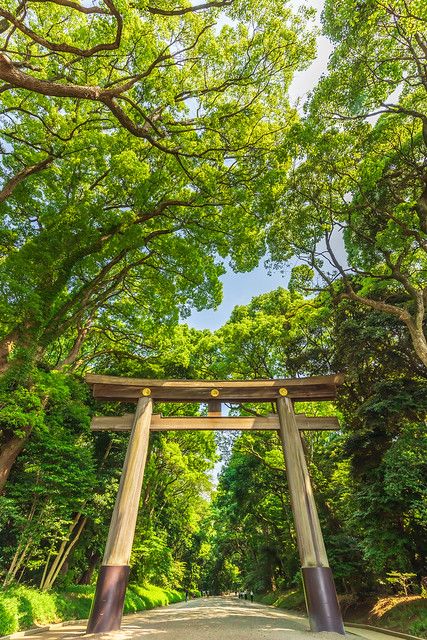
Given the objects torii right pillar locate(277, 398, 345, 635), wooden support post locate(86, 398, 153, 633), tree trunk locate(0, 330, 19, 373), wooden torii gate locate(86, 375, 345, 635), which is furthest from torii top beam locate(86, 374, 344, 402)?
tree trunk locate(0, 330, 19, 373)

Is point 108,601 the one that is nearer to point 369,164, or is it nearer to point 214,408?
point 214,408

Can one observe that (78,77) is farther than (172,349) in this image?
No

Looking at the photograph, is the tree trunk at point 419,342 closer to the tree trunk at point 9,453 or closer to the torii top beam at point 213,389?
the torii top beam at point 213,389

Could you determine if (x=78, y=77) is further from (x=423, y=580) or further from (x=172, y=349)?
(x=423, y=580)

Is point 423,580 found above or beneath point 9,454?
beneath

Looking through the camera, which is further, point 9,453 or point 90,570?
point 90,570

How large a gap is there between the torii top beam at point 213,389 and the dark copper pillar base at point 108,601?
9.59 ft

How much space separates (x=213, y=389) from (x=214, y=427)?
2.52 feet

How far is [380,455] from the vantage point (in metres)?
9.19

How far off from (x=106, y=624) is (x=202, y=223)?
8.95m

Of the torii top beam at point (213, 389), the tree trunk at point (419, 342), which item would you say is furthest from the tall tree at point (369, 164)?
the torii top beam at point (213, 389)

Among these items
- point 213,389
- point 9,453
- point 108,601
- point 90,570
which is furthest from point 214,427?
point 90,570

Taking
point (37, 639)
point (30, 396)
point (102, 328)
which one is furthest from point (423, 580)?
point (102, 328)

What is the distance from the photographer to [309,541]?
554 centimetres
